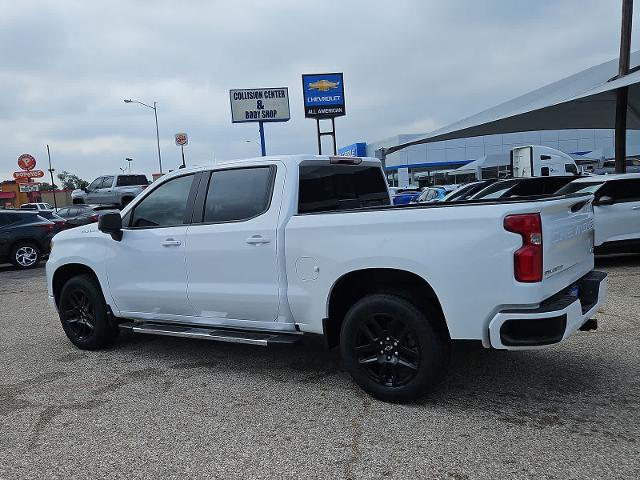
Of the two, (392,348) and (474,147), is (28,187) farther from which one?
(474,147)

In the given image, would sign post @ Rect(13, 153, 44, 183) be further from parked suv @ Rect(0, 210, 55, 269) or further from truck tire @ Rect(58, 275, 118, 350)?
truck tire @ Rect(58, 275, 118, 350)

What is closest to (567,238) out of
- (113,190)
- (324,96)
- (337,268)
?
(337,268)

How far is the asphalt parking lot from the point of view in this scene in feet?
10.5

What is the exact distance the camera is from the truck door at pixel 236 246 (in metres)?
4.43

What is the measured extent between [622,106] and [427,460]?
1426 cm

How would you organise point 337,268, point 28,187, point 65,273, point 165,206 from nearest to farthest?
point 337,268, point 165,206, point 65,273, point 28,187

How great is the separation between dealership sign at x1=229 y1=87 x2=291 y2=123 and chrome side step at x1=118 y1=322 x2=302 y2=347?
70.5ft

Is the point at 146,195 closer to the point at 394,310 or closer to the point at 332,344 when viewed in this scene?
the point at 332,344

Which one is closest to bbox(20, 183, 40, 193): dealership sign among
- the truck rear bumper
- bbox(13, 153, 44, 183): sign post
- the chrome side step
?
bbox(13, 153, 44, 183): sign post

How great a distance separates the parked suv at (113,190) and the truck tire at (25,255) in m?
7.58

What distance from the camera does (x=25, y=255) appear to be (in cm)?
1429

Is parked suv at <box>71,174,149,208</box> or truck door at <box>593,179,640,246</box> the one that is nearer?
truck door at <box>593,179,640,246</box>

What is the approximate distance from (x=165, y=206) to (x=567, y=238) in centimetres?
352

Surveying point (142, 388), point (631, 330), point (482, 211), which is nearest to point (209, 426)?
point (142, 388)
